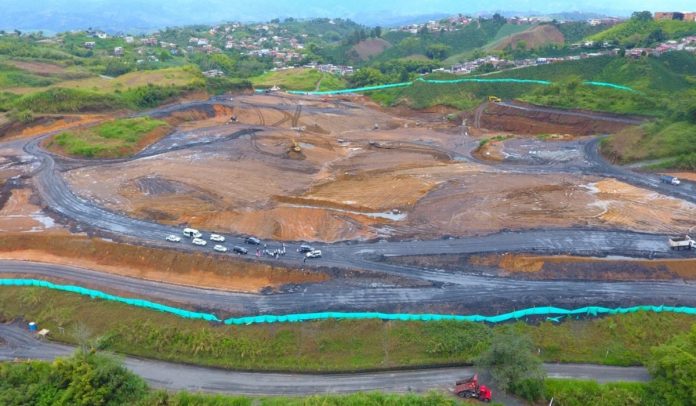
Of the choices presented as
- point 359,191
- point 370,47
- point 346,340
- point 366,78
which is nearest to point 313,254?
point 346,340

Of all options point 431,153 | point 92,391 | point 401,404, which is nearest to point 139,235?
point 92,391

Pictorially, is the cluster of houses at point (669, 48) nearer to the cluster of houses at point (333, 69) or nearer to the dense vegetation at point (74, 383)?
the cluster of houses at point (333, 69)

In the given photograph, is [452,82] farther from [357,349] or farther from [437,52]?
[357,349]

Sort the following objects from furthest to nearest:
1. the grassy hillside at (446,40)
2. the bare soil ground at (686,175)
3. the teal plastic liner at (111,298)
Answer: the grassy hillside at (446,40) < the bare soil ground at (686,175) < the teal plastic liner at (111,298)

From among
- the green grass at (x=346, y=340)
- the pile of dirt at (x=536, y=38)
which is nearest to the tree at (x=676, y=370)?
the green grass at (x=346, y=340)

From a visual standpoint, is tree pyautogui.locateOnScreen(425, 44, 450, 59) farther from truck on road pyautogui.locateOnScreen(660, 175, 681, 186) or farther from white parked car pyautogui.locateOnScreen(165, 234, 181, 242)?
white parked car pyautogui.locateOnScreen(165, 234, 181, 242)

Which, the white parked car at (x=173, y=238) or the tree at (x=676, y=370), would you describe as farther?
the white parked car at (x=173, y=238)

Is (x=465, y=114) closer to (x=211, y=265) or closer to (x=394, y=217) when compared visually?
(x=394, y=217)
